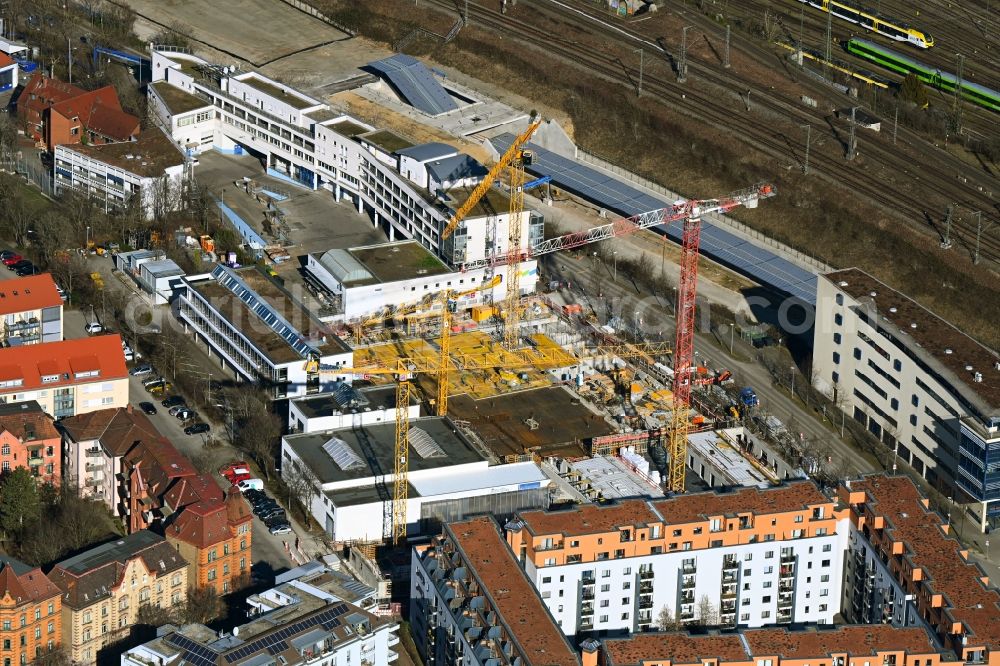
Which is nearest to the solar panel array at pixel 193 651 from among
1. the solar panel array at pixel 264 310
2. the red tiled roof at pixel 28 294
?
the solar panel array at pixel 264 310

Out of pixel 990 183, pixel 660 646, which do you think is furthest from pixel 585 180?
pixel 660 646

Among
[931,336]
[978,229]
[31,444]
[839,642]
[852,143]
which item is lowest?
[839,642]

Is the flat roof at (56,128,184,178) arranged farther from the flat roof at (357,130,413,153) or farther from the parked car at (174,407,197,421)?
the parked car at (174,407,197,421)

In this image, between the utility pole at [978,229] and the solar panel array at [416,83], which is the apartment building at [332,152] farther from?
the utility pole at [978,229]

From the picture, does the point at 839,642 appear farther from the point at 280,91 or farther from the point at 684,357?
the point at 280,91

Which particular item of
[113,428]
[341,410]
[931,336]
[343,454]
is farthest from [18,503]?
[931,336]

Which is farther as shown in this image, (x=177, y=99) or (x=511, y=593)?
(x=177, y=99)

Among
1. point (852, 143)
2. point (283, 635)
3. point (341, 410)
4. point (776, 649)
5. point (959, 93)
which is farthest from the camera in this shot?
point (959, 93)
